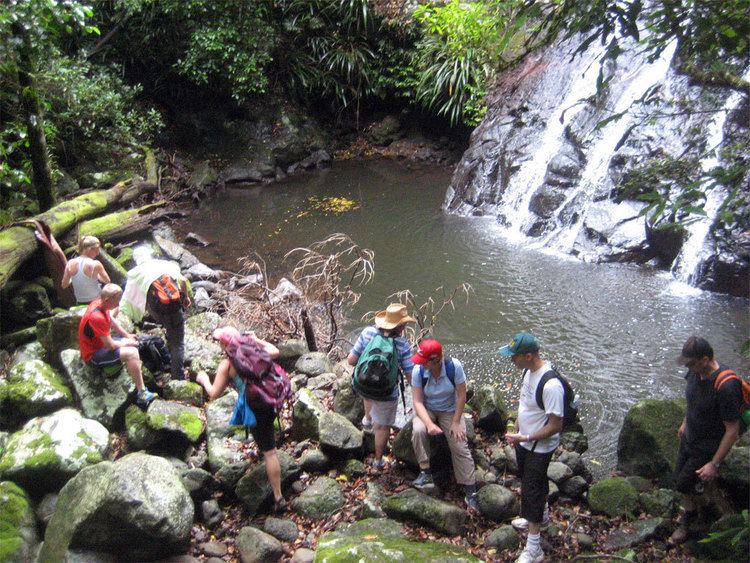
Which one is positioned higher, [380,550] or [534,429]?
[534,429]

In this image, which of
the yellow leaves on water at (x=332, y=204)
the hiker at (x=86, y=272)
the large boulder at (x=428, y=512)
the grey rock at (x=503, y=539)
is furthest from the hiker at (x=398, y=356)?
the yellow leaves on water at (x=332, y=204)

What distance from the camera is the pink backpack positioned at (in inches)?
183

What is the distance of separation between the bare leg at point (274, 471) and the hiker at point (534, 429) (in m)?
1.80

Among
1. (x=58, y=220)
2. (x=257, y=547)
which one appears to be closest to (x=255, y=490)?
(x=257, y=547)

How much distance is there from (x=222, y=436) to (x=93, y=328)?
4.82ft

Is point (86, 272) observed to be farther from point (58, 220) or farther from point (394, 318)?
point (394, 318)

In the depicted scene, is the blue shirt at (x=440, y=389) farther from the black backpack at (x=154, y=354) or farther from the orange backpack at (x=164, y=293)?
the black backpack at (x=154, y=354)

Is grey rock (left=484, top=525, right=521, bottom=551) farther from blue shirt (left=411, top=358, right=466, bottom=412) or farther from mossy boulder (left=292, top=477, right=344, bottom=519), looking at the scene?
mossy boulder (left=292, top=477, right=344, bottom=519)

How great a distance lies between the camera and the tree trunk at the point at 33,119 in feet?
25.1

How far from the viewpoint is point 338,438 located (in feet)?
17.5

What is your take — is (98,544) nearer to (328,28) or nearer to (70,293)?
(70,293)

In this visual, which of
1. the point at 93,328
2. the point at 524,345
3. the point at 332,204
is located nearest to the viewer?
the point at 524,345

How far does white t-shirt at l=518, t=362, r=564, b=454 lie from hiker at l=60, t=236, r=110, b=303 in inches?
186

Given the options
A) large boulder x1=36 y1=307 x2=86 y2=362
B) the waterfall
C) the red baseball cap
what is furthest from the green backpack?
the waterfall
